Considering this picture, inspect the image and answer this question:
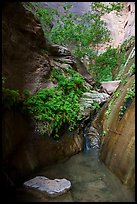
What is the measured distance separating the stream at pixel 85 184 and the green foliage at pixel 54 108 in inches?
43.5

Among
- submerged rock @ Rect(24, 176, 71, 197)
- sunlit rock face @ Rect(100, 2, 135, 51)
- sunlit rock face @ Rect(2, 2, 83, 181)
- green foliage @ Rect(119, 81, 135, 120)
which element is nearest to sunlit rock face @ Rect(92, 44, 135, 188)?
green foliage @ Rect(119, 81, 135, 120)

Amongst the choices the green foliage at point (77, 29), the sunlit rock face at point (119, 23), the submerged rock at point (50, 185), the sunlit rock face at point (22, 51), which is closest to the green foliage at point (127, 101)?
the submerged rock at point (50, 185)

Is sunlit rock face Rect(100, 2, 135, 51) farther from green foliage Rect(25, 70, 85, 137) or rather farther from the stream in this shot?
the stream

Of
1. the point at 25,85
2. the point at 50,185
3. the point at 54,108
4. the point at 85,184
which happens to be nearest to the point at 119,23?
the point at 25,85

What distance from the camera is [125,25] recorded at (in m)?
26.1

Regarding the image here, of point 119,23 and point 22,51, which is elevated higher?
point 119,23

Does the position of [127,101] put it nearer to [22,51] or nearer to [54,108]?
[54,108]

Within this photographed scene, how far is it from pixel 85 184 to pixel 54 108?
8.32 feet

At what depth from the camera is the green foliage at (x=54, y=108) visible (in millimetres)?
6133

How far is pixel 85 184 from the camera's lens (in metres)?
4.74

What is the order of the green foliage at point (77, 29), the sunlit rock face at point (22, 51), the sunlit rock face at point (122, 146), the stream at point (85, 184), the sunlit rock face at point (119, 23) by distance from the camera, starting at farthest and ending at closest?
the sunlit rock face at point (119, 23) < the green foliage at point (77, 29) < the sunlit rock face at point (22, 51) < the sunlit rock face at point (122, 146) < the stream at point (85, 184)

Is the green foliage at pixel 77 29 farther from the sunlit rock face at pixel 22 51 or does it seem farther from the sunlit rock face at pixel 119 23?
the sunlit rock face at pixel 119 23

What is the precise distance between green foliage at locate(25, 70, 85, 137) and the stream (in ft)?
3.62

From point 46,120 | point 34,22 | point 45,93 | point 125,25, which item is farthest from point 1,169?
point 125,25
